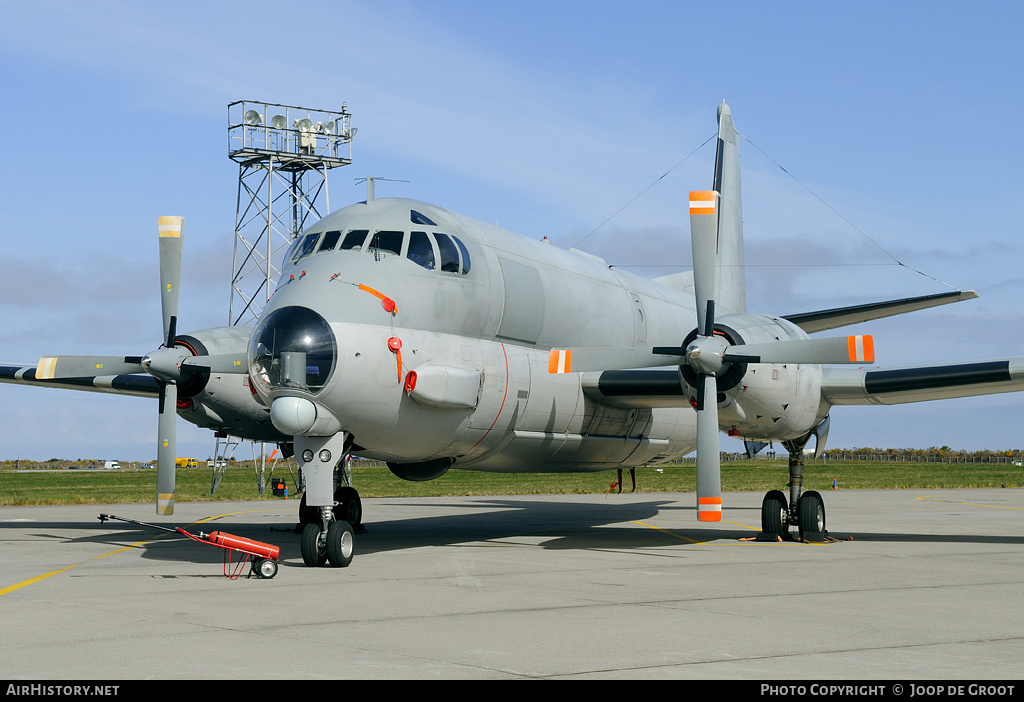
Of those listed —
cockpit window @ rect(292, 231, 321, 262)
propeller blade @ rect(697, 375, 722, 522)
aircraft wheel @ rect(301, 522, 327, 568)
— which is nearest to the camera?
aircraft wheel @ rect(301, 522, 327, 568)

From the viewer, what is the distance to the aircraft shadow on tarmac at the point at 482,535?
1731 centimetres

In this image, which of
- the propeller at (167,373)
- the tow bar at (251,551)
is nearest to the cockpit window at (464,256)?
the tow bar at (251,551)

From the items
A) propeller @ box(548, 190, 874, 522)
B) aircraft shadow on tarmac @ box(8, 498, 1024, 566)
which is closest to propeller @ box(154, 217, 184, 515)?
aircraft shadow on tarmac @ box(8, 498, 1024, 566)

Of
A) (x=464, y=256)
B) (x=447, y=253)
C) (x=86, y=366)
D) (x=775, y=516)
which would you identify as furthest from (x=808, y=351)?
(x=86, y=366)

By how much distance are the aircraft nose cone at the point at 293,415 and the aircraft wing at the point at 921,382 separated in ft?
31.1

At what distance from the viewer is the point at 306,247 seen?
594 inches

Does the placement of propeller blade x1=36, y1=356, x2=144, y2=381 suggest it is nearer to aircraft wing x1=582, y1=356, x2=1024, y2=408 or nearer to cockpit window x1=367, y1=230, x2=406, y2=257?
cockpit window x1=367, y1=230, x2=406, y2=257

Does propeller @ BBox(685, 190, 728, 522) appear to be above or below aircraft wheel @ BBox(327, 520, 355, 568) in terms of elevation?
above

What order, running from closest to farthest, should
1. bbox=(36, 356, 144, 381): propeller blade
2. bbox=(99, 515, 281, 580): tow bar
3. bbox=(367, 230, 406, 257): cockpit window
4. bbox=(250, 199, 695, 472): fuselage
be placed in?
bbox=(99, 515, 281, 580): tow bar < bbox=(250, 199, 695, 472): fuselage < bbox=(367, 230, 406, 257): cockpit window < bbox=(36, 356, 144, 381): propeller blade

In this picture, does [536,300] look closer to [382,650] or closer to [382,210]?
[382,210]

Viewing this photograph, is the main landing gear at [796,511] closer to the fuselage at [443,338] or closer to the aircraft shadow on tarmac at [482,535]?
the aircraft shadow on tarmac at [482,535]

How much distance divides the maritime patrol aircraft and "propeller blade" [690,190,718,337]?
0.11 ft

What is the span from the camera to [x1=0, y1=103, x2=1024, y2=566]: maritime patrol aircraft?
529 inches

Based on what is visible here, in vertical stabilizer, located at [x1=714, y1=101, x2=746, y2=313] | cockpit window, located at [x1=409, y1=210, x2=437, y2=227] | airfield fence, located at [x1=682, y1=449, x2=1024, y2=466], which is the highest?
vertical stabilizer, located at [x1=714, y1=101, x2=746, y2=313]
